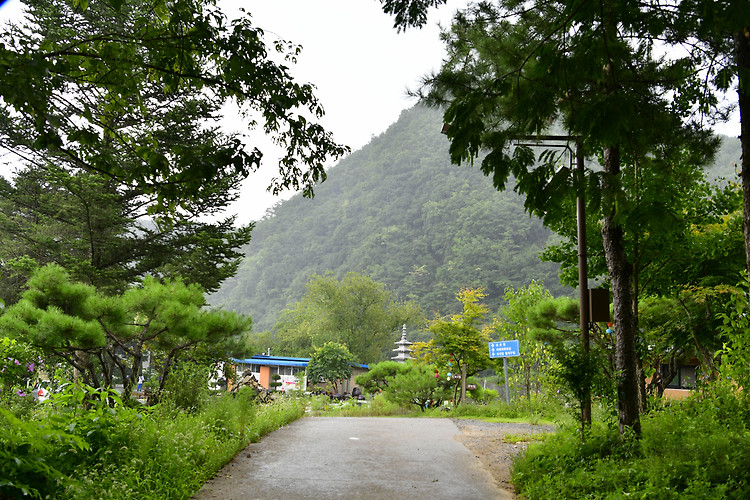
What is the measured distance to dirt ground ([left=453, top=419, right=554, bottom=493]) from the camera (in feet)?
22.5

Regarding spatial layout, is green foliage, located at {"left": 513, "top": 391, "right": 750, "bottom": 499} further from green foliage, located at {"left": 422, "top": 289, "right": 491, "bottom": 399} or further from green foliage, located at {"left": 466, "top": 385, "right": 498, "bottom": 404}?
green foliage, located at {"left": 466, "top": 385, "right": 498, "bottom": 404}

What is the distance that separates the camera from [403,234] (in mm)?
64188

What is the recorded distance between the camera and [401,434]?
10438mm

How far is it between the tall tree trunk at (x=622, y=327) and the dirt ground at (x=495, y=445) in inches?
53.5

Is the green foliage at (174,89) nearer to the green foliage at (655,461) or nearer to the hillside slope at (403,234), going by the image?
the green foliage at (655,461)

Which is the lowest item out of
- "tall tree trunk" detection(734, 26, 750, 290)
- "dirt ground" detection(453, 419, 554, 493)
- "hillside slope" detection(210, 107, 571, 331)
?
"dirt ground" detection(453, 419, 554, 493)

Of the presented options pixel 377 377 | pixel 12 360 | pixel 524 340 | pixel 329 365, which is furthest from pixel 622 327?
pixel 329 365

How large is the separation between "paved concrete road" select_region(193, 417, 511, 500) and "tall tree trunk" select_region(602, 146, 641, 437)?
1724mm

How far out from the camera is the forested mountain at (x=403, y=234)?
175 ft

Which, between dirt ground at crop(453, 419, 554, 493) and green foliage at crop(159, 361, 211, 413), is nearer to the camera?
dirt ground at crop(453, 419, 554, 493)

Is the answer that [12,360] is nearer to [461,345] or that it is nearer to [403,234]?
[461,345]

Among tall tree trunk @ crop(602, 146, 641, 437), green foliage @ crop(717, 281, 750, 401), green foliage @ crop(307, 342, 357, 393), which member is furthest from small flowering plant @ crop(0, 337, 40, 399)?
green foliage @ crop(307, 342, 357, 393)

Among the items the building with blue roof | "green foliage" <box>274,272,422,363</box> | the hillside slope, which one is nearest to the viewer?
the building with blue roof

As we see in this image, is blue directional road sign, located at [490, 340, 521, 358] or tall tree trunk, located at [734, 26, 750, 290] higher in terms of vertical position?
tall tree trunk, located at [734, 26, 750, 290]
